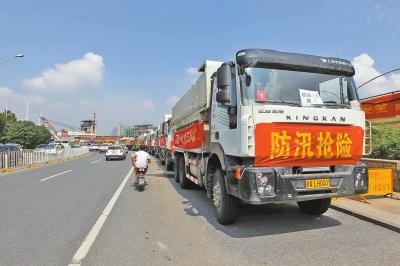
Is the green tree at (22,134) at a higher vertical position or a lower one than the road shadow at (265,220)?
higher

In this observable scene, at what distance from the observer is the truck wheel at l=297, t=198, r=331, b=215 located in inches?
306

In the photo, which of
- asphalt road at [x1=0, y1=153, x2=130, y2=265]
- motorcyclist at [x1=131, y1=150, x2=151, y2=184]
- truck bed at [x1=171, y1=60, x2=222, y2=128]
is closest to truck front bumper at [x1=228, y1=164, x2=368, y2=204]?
asphalt road at [x1=0, y1=153, x2=130, y2=265]

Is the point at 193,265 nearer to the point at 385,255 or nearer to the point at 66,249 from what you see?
the point at 66,249

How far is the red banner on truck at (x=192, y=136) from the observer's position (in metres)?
9.24

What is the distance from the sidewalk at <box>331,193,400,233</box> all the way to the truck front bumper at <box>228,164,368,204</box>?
2.55ft

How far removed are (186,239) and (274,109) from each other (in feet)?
8.27

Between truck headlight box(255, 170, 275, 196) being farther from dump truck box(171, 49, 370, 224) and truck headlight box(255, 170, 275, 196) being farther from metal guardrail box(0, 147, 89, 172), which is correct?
metal guardrail box(0, 147, 89, 172)

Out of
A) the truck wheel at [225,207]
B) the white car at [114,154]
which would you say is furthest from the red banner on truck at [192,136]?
the white car at [114,154]

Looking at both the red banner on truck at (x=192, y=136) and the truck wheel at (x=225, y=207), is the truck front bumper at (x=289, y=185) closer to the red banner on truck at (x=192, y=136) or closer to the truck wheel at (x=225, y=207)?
the truck wheel at (x=225, y=207)

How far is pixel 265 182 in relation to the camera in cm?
605

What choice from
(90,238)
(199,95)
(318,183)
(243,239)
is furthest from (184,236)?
(199,95)

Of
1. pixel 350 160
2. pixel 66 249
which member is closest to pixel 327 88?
pixel 350 160

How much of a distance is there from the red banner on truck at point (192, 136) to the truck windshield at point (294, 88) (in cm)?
288

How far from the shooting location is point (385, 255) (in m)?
5.27
